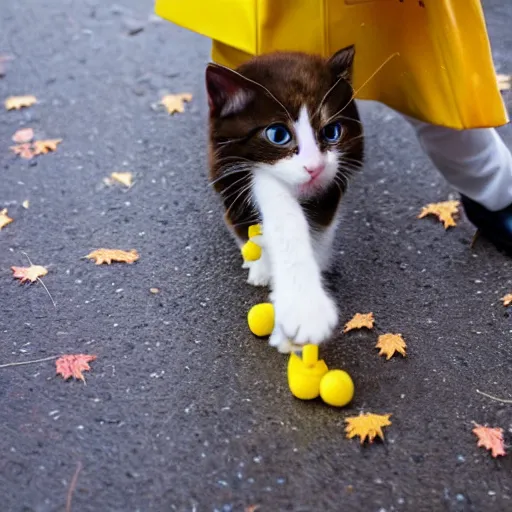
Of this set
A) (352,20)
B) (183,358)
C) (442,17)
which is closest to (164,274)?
(183,358)

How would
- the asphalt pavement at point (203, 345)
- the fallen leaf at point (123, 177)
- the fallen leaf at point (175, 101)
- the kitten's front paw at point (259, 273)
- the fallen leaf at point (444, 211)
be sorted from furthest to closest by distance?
1. the fallen leaf at point (175, 101)
2. the fallen leaf at point (123, 177)
3. the fallen leaf at point (444, 211)
4. the kitten's front paw at point (259, 273)
5. the asphalt pavement at point (203, 345)

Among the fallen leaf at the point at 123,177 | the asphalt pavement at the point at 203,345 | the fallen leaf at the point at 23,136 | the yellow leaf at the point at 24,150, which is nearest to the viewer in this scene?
the asphalt pavement at the point at 203,345

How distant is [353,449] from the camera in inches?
58.6

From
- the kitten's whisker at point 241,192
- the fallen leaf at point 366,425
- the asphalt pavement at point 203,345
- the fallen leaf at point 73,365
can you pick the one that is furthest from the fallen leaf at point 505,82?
the fallen leaf at point 73,365

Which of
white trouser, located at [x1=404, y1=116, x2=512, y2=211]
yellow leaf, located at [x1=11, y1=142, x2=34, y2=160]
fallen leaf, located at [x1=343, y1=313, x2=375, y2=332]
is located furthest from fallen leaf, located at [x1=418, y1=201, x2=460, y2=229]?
yellow leaf, located at [x1=11, y1=142, x2=34, y2=160]

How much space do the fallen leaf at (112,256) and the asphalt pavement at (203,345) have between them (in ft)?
0.08

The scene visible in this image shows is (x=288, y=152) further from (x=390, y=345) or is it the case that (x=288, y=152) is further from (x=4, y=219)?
(x=4, y=219)

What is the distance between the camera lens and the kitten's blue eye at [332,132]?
63.2 inches

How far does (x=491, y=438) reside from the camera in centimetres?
150

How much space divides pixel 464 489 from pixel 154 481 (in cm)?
58

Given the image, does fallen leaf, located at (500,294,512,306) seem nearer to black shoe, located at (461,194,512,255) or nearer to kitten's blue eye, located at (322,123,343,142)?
black shoe, located at (461,194,512,255)

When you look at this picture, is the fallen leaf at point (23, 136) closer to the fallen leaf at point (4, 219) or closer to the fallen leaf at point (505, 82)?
the fallen leaf at point (4, 219)

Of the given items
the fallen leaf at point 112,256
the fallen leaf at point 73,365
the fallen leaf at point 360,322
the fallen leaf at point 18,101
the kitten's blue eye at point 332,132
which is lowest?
the fallen leaf at point 18,101

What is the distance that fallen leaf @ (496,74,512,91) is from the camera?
2.87 metres
